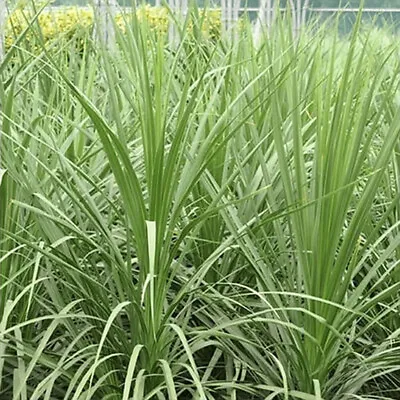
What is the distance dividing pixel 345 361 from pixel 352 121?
1.51 ft

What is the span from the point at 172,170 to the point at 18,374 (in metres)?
0.45

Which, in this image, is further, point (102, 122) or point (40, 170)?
point (40, 170)

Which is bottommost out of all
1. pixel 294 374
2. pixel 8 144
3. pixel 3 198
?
pixel 294 374

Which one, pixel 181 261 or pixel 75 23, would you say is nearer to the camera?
pixel 181 261

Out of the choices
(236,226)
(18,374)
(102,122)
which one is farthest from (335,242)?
(18,374)

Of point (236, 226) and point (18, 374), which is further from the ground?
point (236, 226)

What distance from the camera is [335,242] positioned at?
1539 millimetres

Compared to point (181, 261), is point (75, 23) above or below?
above

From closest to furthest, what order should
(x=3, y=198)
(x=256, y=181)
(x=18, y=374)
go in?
1. (x=18, y=374)
2. (x=3, y=198)
3. (x=256, y=181)

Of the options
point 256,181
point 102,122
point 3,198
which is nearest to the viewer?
point 102,122

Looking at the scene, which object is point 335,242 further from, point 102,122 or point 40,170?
point 40,170

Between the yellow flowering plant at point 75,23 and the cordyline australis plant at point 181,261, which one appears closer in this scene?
the cordyline australis plant at point 181,261

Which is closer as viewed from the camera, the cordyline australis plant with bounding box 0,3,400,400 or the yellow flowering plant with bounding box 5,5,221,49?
the cordyline australis plant with bounding box 0,3,400,400

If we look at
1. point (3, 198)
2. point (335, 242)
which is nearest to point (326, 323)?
point (335, 242)
